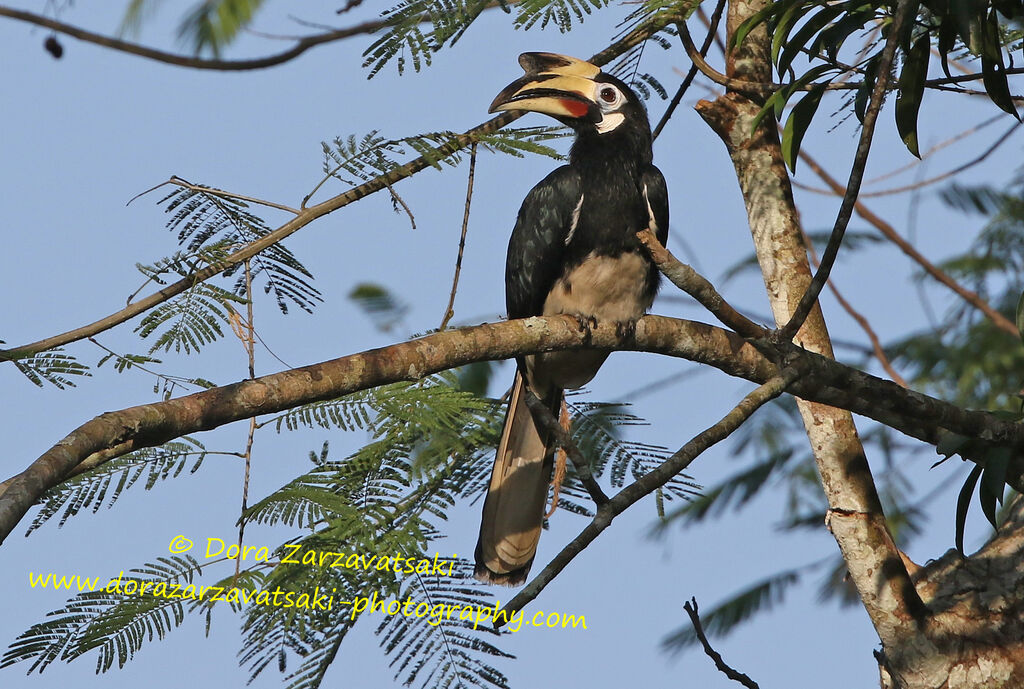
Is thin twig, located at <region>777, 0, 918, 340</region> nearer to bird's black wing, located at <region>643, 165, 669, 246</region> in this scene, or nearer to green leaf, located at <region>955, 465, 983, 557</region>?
green leaf, located at <region>955, 465, 983, 557</region>

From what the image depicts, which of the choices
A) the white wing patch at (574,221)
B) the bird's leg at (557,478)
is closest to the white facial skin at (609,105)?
the white wing patch at (574,221)

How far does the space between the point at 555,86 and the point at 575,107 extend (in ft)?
0.37

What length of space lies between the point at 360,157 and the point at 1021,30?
7.84 ft

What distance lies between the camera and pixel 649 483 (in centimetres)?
256

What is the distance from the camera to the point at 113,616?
2.99 metres

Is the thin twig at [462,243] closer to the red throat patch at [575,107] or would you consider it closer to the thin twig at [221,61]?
the red throat patch at [575,107]

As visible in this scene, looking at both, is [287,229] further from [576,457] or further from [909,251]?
[909,251]

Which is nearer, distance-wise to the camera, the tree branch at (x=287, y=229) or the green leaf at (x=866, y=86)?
the tree branch at (x=287, y=229)

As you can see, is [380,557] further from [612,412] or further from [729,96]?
[729,96]

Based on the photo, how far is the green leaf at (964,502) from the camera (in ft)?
10.1

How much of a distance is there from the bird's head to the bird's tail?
3.59 ft

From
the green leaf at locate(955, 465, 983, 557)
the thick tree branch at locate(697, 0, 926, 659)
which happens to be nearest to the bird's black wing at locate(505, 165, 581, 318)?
the thick tree branch at locate(697, 0, 926, 659)

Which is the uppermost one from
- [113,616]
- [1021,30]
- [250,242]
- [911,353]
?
[911,353]

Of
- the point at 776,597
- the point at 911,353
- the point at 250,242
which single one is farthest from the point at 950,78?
the point at 776,597
